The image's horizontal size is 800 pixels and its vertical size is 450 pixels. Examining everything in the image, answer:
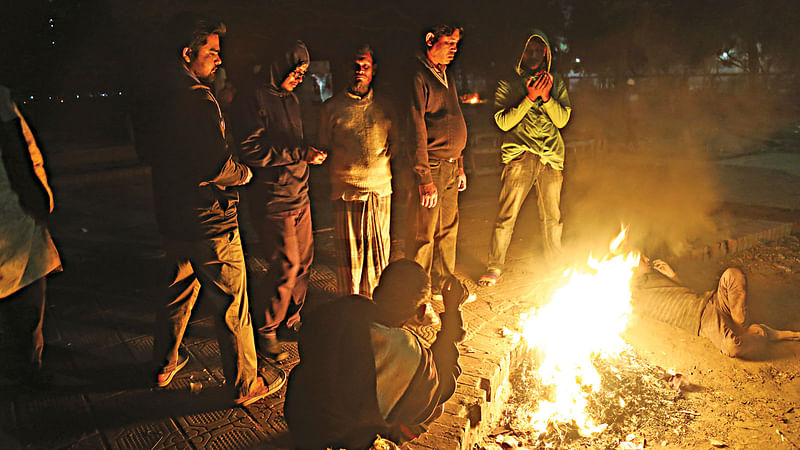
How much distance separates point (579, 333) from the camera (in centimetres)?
459

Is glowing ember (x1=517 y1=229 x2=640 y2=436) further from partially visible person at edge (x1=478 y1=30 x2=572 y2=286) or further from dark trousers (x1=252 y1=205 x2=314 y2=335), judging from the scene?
dark trousers (x1=252 y1=205 x2=314 y2=335)

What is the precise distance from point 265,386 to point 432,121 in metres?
2.66

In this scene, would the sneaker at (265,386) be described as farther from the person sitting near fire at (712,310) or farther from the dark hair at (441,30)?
the person sitting near fire at (712,310)

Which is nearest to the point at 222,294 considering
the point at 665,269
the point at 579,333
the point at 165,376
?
the point at 165,376

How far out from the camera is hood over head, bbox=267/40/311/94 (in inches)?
158

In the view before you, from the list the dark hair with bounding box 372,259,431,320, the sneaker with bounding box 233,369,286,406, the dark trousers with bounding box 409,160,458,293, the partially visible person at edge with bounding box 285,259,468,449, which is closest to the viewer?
the partially visible person at edge with bounding box 285,259,468,449

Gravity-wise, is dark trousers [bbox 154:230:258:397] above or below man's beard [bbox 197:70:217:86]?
below

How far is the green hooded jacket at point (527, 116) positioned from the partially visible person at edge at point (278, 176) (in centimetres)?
248

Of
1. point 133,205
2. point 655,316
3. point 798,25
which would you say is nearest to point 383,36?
point 133,205

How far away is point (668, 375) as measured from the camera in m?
4.35

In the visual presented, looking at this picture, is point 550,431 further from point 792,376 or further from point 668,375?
point 792,376

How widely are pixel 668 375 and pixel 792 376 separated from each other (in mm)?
1027

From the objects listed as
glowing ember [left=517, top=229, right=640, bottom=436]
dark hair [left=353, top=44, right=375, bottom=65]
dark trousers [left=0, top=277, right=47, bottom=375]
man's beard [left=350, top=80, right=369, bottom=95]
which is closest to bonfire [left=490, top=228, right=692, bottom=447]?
glowing ember [left=517, top=229, right=640, bottom=436]

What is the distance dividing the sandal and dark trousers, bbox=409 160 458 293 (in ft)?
1.53
